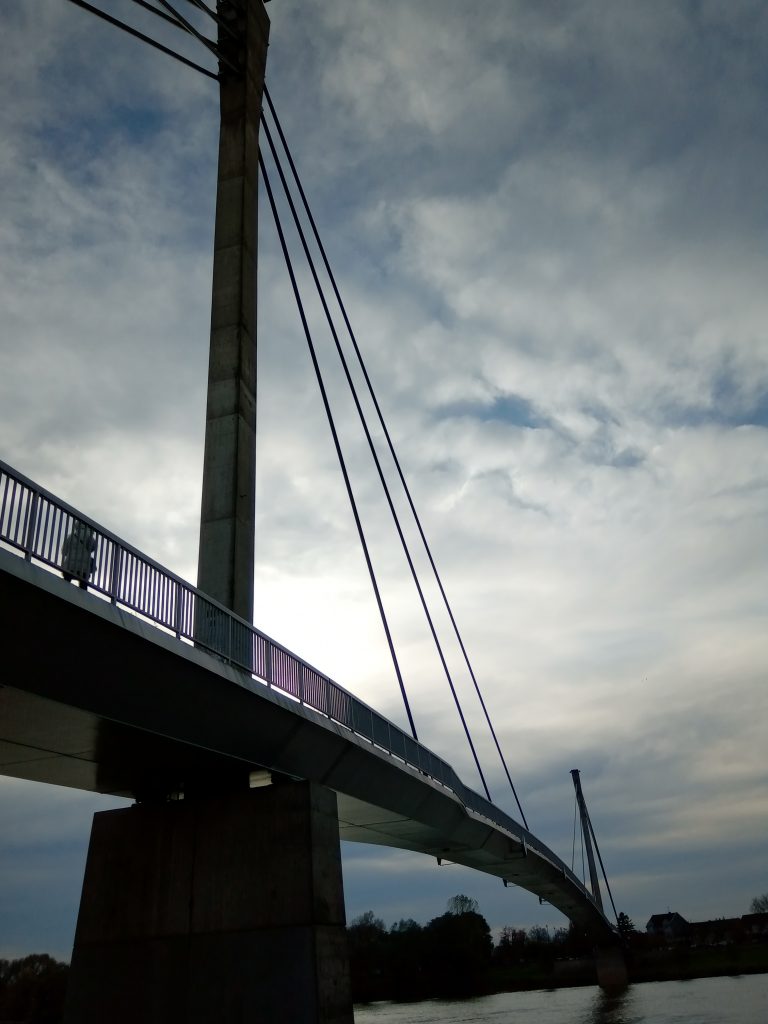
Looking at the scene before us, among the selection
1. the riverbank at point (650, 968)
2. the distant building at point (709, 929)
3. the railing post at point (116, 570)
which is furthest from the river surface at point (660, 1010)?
the distant building at point (709, 929)

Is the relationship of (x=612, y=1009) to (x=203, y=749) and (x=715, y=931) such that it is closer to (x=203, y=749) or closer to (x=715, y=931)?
(x=203, y=749)

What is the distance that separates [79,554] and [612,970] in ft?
219

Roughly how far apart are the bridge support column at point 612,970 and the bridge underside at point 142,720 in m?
54.1

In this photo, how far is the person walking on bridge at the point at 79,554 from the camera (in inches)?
343

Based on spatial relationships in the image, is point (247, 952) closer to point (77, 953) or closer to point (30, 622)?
point (77, 953)

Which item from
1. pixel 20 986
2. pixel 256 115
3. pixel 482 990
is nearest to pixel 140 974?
pixel 256 115

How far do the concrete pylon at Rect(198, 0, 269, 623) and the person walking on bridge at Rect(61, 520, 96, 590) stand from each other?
6359 mm

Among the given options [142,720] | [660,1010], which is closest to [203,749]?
[142,720]

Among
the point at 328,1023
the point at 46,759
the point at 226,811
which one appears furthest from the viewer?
the point at 226,811

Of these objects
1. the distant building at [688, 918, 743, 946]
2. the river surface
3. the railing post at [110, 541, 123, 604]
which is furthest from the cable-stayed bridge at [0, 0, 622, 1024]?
the distant building at [688, 918, 743, 946]

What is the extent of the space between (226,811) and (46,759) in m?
2.97

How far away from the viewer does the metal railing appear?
835cm

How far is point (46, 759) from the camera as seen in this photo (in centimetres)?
1241

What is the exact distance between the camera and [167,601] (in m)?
10.4
